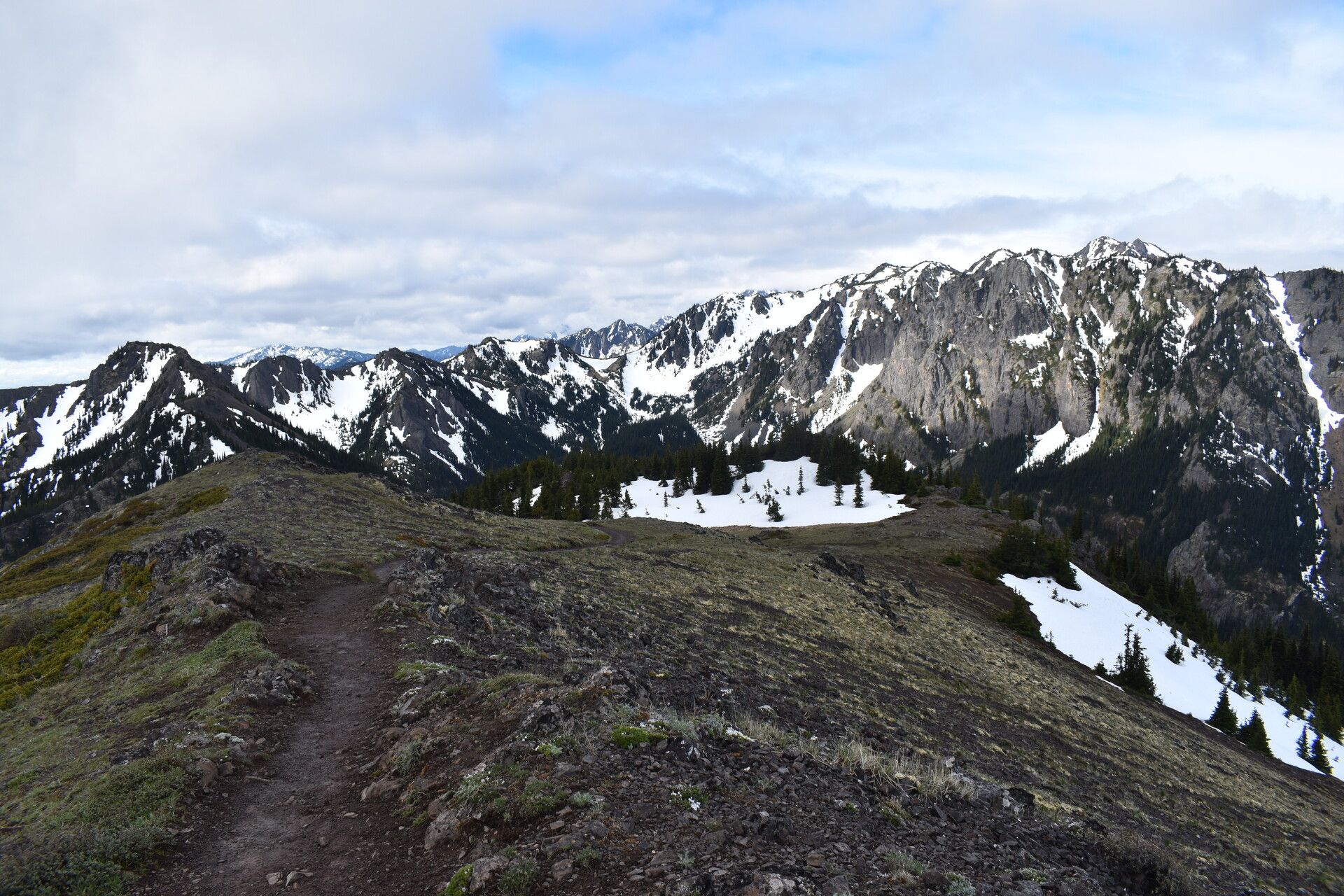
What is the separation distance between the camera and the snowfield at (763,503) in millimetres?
102750

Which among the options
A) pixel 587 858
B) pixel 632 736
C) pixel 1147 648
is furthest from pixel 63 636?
pixel 1147 648

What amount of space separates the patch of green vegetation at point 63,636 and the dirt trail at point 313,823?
9475 mm

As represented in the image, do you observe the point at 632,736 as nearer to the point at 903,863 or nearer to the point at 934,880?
the point at 903,863

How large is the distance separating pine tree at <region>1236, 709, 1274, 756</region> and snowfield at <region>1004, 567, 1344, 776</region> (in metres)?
2.42

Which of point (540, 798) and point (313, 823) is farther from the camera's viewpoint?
point (313, 823)

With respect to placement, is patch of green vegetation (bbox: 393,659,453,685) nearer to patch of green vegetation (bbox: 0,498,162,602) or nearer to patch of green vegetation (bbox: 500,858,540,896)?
patch of green vegetation (bbox: 500,858,540,896)

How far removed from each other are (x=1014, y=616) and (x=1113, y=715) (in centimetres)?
1599

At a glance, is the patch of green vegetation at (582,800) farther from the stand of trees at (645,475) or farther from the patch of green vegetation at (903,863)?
the stand of trees at (645,475)

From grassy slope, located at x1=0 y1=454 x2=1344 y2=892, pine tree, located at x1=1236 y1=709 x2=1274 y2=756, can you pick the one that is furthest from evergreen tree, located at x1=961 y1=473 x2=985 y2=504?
pine tree, located at x1=1236 y1=709 x2=1274 y2=756

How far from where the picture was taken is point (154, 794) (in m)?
9.73

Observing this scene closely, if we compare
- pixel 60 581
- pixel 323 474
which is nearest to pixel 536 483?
pixel 323 474

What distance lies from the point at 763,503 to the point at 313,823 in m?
106

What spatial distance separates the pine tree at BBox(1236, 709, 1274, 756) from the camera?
4885 centimetres

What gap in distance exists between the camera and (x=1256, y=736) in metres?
49.3
